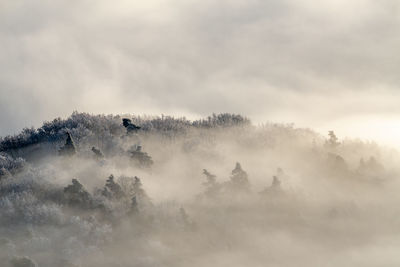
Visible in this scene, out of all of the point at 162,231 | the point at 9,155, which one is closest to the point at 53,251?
the point at 162,231

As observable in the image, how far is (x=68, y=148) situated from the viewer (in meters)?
174

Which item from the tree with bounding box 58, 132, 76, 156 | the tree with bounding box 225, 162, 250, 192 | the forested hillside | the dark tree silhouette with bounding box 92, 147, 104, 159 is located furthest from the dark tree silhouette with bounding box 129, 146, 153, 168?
the tree with bounding box 225, 162, 250, 192

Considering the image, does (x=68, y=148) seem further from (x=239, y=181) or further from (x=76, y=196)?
(x=239, y=181)

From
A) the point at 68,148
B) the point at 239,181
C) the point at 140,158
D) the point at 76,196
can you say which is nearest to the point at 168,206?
the point at 76,196

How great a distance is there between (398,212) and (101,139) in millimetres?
64240

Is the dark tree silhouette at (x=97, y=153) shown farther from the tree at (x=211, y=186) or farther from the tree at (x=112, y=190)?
the tree at (x=211, y=186)

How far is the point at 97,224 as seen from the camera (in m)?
147

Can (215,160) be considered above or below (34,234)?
above

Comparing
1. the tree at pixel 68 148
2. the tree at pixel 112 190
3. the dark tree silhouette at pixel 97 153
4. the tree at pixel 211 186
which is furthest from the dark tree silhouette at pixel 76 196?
the tree at pixel 211 186

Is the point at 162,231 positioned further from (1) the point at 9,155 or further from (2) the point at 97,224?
(1) the point at 9,155

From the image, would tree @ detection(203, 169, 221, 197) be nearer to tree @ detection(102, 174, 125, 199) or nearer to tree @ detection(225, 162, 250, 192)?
tree @ detection(225, 162, 250, 192)

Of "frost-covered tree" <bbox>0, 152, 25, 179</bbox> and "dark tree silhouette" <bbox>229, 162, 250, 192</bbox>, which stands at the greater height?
"frost-covered tree" <bbox>0, 152, 25, 179</bbox>

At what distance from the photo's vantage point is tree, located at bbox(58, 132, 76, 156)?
173625 mm

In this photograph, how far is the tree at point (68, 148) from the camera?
173625 mm
